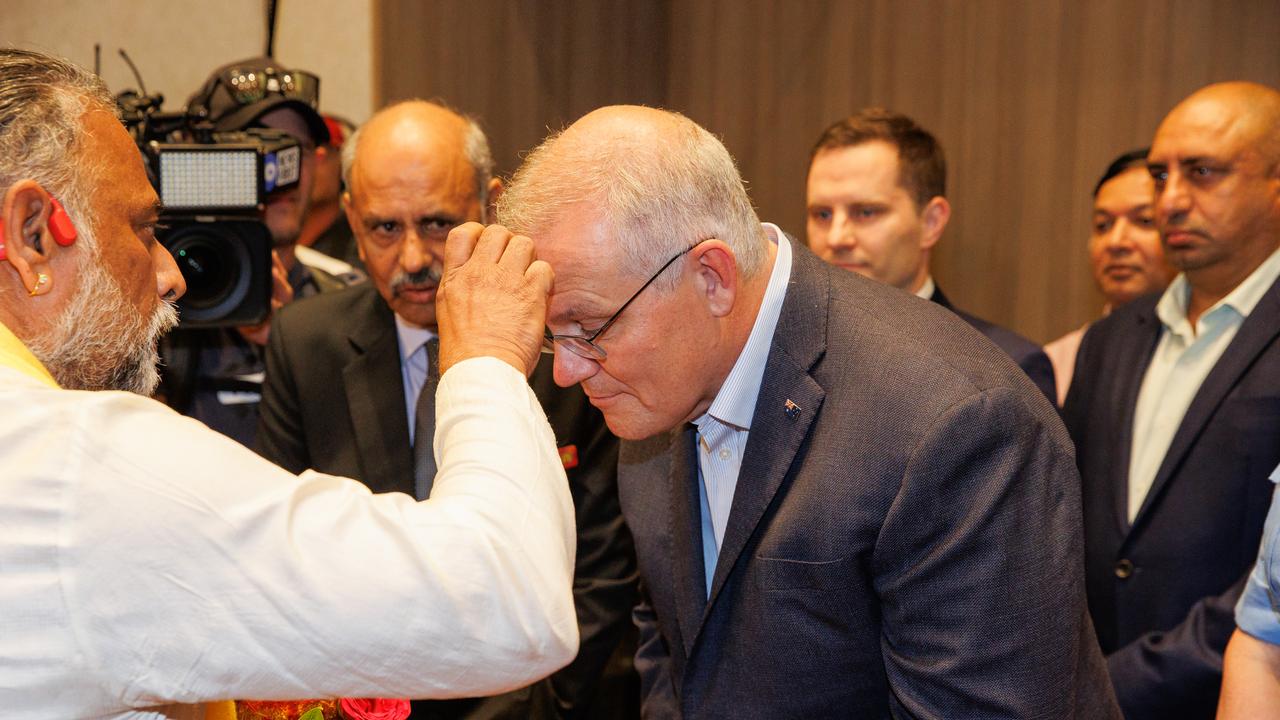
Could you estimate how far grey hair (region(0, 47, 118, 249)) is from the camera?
1.12 metres

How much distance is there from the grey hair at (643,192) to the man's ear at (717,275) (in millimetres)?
20

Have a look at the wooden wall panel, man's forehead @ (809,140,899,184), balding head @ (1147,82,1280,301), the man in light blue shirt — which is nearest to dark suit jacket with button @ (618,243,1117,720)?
the man in light blue shirt

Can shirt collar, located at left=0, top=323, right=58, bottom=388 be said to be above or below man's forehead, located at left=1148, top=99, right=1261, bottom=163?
below

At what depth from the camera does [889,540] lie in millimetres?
1373

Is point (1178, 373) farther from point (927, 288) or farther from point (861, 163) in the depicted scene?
point (861, 163)

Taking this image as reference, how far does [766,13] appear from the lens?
160 inches

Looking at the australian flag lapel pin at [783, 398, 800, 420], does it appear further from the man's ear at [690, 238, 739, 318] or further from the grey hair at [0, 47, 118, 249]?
the grey hair at [0, 47, 118, 249]

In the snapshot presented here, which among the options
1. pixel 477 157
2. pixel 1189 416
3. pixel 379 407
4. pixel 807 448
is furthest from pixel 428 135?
pixel 1189 416

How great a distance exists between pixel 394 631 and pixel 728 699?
675mm

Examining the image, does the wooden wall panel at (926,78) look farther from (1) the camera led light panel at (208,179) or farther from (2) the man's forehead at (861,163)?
(1) the camera led light panel at (208,179)

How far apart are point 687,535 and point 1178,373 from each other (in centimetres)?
141

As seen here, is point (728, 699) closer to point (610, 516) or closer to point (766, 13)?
point (610, 516)

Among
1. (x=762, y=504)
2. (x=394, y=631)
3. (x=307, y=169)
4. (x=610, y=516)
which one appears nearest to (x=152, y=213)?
(x=394, y=631)

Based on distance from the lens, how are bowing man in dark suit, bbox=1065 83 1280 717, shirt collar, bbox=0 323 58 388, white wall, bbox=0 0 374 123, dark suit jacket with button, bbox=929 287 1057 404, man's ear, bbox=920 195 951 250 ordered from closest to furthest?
shirt collar, bbox=0 323 58 388 → bowing man in dark suit, bbox=1065 83 1280 717 → dark suit jacket with button, bbox=929 287 1057 404 → man's ear, bbox=920 195 951 250 → white wall, bbox=0 0 374 123
